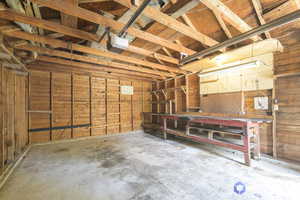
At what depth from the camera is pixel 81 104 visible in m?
5.71

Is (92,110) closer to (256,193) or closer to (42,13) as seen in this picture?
(42,13)

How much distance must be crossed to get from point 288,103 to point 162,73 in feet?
12.9

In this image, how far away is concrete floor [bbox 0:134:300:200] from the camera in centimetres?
206

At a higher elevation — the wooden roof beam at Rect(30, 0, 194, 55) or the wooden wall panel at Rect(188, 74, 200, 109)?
the wooden roof beam at Rect(30, 0, 194, 55)

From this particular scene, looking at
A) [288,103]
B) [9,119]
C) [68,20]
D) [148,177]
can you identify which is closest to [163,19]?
[68,20]

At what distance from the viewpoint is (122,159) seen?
11.3 feet

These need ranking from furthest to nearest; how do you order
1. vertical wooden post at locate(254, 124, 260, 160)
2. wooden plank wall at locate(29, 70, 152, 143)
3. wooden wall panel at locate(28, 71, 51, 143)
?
wooden plank wall at locate(29, 70, 152, 143) < wooden wall panel at locate(28, 71, 51, 143) < vertical wooden post at locate(254, 124, 260, 160)

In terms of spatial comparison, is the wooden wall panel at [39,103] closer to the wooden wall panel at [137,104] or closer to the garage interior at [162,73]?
the garage interior at [162,73]

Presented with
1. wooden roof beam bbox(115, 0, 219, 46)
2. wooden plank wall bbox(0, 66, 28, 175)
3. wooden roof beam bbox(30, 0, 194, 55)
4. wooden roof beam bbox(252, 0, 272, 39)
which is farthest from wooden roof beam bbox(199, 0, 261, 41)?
wooden plank wall bbox(0, 66, 28, 175)

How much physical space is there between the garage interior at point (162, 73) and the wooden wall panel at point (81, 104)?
0.06m

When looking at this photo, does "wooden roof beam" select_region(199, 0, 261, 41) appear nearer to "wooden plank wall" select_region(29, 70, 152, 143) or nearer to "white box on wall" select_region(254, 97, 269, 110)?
"white box on wall" select_region(254, 97, 269, 110)

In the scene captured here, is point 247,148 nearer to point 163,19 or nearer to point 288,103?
point 288,103

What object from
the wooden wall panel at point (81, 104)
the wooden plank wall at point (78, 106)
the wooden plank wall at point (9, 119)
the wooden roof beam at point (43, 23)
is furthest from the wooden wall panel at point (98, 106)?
the wooden roof beam at point (43, 23)

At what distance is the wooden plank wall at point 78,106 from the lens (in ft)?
16.1
